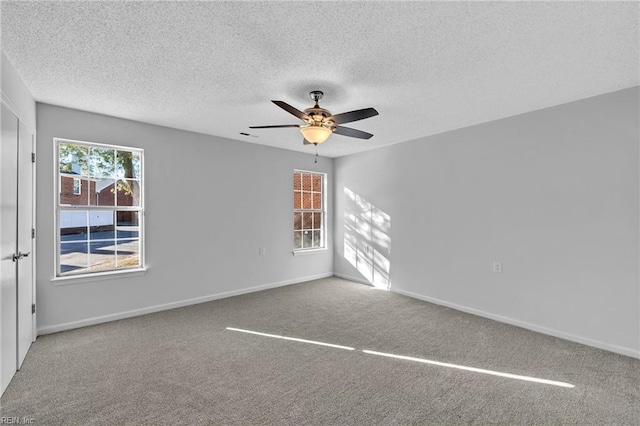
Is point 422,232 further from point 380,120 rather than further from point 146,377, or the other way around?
point 146,377

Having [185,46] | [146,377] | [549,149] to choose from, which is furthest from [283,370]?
[549,149]

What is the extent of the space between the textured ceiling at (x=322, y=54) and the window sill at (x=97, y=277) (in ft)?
6.32

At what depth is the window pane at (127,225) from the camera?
12.3ft

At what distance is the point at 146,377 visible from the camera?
2332 mm

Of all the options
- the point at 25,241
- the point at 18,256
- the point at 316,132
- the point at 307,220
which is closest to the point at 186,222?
the point at 25,241

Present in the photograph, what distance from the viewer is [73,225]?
3412mm

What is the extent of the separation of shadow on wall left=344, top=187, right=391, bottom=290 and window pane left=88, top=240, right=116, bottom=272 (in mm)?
3765

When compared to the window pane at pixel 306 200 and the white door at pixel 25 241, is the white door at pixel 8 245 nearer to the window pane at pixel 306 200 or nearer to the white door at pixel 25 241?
the white door at pixel 25 241

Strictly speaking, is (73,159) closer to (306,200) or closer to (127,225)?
(127,225)

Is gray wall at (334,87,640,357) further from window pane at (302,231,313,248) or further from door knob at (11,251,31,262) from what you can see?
door knob at (11,251,31,262)

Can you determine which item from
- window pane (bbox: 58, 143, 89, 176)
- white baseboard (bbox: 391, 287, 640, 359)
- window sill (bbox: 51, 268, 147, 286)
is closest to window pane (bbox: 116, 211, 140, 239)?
window sill (bbox: 51, 268, 147, 286)

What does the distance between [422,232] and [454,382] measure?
8.15 feet

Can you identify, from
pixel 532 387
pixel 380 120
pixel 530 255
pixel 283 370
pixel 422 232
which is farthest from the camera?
pixel 422 232

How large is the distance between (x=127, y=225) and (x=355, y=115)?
10.7 ft
